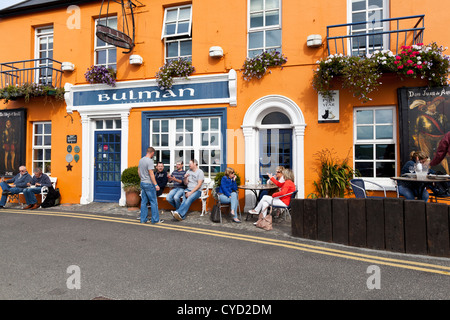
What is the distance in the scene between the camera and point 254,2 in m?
8.29

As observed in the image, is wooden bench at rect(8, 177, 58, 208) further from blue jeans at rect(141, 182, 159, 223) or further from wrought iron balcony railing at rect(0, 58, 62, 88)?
blue jeans at rect(141, 182, 159, 223)

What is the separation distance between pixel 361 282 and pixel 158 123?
7.21 metres

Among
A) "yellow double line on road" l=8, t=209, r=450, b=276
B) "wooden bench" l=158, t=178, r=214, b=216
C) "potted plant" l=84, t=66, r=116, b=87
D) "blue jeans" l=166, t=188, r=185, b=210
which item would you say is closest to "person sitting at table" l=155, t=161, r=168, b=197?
"blue jeans" l=166, t=188, r=185, b=210

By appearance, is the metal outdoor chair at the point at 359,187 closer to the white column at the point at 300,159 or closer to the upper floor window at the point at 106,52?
the white column at the point at 300,159

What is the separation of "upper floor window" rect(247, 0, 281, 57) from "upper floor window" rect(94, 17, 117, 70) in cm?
469

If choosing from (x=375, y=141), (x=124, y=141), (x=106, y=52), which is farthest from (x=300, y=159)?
(x=106, y=52)

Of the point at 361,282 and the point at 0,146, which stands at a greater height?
the point at 0,146

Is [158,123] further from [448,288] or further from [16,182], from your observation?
[448,288]

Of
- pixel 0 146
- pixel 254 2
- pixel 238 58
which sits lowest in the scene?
pixel 0 146

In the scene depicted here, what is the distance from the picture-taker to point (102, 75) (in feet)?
29.7

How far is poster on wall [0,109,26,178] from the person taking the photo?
10031 millimetres

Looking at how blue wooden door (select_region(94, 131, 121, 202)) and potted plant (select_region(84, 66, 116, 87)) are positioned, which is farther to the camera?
blue wooden door (select_region(94, 131, 121, 202))
